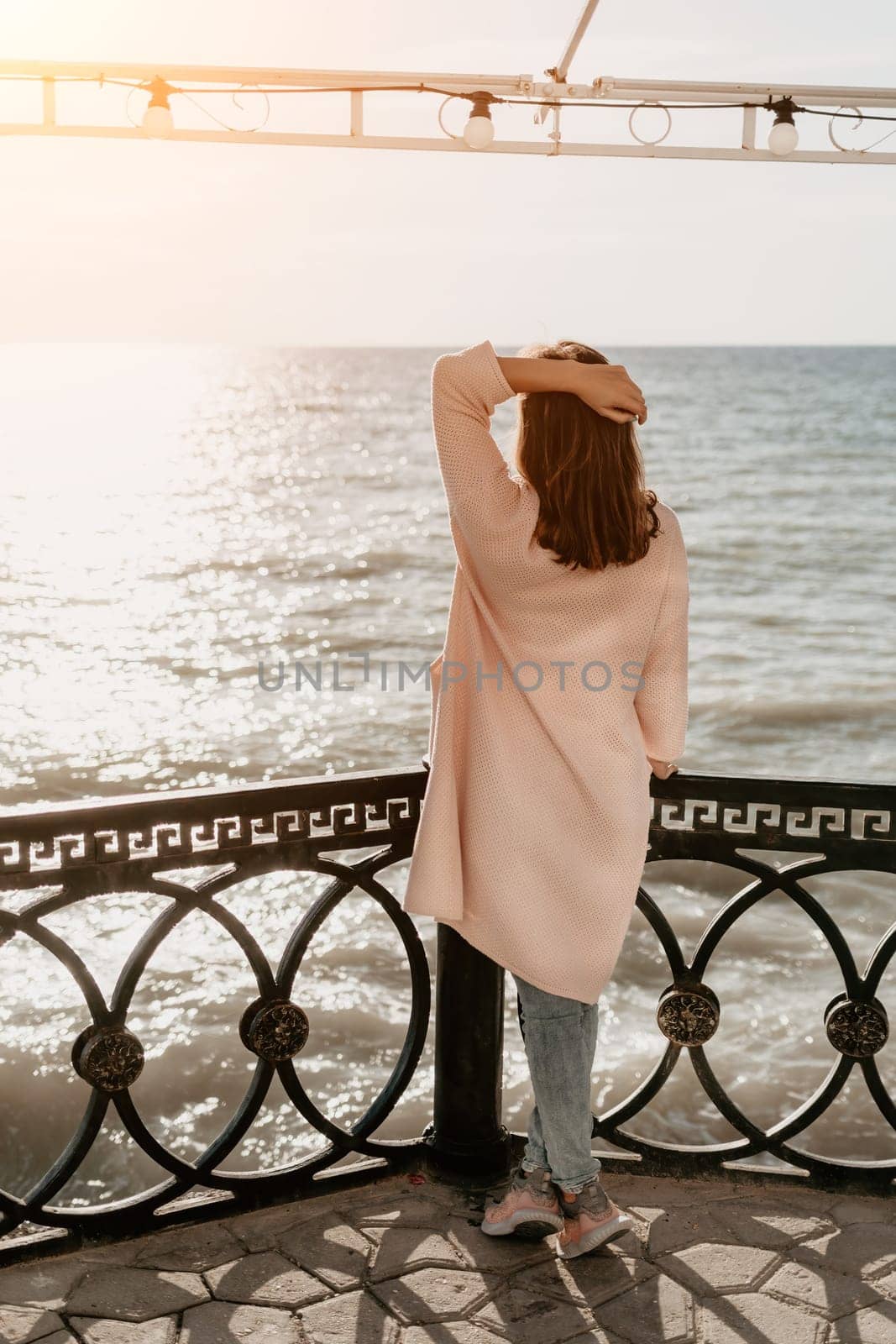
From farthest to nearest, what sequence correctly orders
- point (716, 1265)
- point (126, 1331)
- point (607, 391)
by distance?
point (716, 1265)
point (126, 1331)
point (607, 391)

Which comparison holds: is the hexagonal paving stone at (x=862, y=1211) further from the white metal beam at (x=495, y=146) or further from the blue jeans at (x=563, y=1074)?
the white metal beam at (x=495, y=146)

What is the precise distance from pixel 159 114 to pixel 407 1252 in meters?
3.68

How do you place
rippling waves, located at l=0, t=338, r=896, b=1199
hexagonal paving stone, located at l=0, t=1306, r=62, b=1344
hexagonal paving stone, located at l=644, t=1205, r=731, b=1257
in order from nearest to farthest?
hexagonal paving stone, located at l=0, t=1306, r=62, b=1344 → hexagonal paving stone, located at l=644, t=1205, r=731, b=1257 → rippling waves, located at l=0, t=338, r=896, b=1199

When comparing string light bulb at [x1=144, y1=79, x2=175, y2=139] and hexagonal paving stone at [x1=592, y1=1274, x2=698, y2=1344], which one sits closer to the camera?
hexagonal paving stone at [x1=592, y1=1274, x2=698, y2=1344]

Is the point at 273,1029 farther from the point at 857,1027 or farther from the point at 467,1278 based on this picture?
the point at 857,1027

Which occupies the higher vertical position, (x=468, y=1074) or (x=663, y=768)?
(x=663, y=768)

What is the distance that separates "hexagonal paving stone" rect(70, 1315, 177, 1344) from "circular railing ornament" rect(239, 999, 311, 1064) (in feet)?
1.79

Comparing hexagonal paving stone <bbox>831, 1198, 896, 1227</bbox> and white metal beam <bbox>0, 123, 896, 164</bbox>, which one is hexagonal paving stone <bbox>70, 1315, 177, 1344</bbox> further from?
white metal beam <bbox>0, 123, 896, 164</bbox>

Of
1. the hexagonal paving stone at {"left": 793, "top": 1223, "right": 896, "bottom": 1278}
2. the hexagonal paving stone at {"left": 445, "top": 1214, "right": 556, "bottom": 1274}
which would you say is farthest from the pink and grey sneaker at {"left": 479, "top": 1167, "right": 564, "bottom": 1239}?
the hexagonal paving stone at {"left": 793, "top": 1223, "right": 896, "bottom": 1278}

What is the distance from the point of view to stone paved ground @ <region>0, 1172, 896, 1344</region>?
2459 mm

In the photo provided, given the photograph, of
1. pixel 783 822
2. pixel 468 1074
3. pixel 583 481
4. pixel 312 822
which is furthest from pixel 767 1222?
pixel 583 481

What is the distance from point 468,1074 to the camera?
2.96 meters

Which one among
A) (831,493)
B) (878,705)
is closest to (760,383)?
(831,493)

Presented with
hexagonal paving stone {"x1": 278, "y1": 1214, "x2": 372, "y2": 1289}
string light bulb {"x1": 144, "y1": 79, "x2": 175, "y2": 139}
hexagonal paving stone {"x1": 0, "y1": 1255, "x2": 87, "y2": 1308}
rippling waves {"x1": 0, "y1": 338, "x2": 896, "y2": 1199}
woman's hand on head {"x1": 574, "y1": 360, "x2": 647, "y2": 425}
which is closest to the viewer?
woman's hand on head {"x1": 574, "y1": 360, "x2": 647, "y2": 425}
